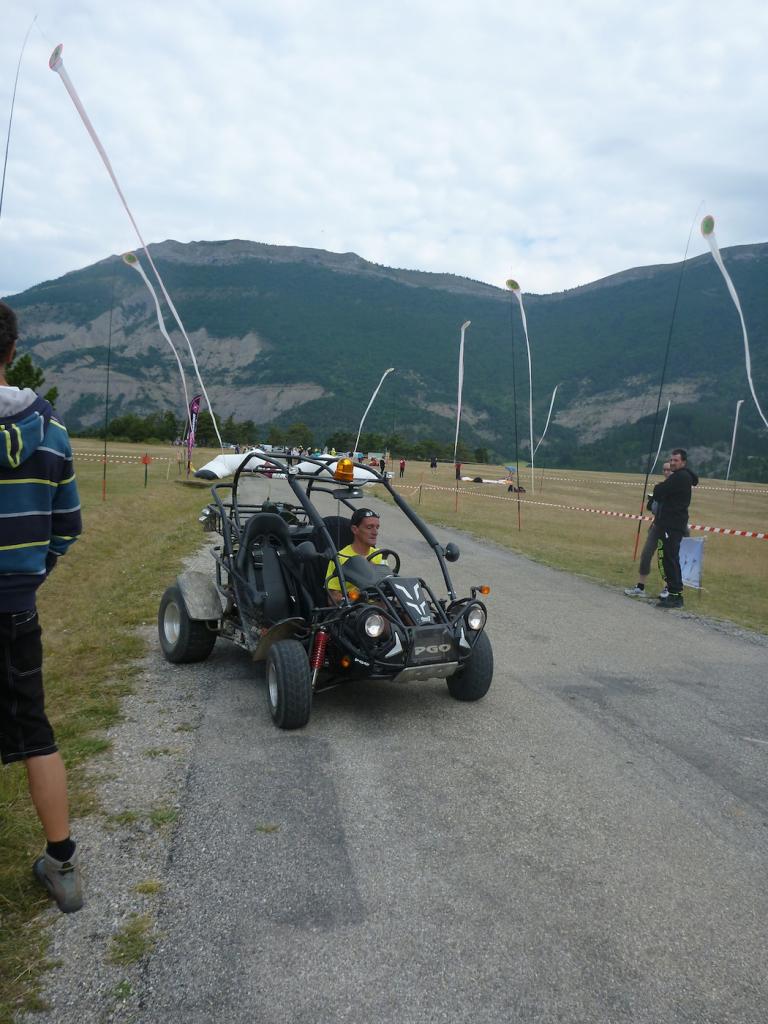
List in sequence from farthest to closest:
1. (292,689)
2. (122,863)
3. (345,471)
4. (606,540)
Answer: (606,540) < (345,471) < (292,689) < (122,863)

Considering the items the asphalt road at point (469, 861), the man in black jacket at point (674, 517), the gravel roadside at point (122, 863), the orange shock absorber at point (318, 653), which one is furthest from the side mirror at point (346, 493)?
the man in black jacket at point (674, 517)

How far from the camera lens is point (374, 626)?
4.84m

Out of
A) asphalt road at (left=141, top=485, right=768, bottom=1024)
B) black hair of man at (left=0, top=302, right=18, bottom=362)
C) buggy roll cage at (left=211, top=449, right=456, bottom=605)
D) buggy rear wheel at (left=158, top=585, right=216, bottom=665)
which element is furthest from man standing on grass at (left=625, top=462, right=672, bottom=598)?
black hair of man at (left=0, top=302, right=18, bottom=362)

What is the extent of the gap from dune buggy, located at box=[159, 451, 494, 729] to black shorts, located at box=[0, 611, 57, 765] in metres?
2.09

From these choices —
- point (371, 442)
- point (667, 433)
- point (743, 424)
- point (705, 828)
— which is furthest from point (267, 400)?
point (705, 828)

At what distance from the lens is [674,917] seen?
10.1 feet

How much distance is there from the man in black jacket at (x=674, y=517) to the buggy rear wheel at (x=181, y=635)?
7.11 metres

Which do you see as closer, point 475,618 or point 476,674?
point 475,618

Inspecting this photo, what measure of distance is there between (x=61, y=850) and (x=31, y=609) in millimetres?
971

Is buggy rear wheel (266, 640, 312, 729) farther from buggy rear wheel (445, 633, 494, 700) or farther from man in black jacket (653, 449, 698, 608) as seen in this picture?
man in black jacket (653, 449, 698, 608)

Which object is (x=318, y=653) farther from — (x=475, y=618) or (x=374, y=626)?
(x=475, y=618)

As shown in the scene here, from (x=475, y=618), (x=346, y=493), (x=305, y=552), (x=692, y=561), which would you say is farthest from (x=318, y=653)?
(x=692, y=561)

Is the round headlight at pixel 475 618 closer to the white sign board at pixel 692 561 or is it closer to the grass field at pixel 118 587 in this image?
the grass field at pixel 118 587

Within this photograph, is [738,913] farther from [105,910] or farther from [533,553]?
[533,553]
